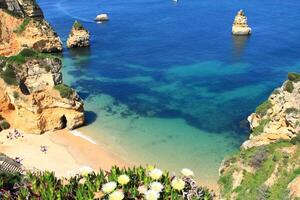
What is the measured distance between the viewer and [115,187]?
1568 cm

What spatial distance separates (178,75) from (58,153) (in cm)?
2579

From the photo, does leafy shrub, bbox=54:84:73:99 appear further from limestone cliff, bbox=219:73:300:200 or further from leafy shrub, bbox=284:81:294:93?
leafy shrub, bbox=284:81:294:93

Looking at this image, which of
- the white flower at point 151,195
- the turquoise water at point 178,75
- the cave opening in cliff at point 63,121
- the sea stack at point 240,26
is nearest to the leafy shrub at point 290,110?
the turquoise water at point 178,75

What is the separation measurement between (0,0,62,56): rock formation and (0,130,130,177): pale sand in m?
24.2

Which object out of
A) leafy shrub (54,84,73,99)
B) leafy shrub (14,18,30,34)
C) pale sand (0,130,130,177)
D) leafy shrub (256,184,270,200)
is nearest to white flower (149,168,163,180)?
leafy shrub (256,184,270,200)

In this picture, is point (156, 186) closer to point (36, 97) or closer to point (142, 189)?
point (142, 189)

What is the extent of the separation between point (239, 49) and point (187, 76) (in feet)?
63.3

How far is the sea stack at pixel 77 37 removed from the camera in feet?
245

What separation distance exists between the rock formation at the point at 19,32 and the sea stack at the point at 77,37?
4426 mm

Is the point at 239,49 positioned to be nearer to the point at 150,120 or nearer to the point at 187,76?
the point at 187,76

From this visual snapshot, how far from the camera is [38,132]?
4203 cm

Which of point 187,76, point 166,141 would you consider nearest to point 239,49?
point 187,76

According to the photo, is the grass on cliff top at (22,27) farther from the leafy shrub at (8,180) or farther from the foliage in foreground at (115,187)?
the foliage in foreground at (115,187)

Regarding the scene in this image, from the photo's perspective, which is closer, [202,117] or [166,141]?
[166,141]
